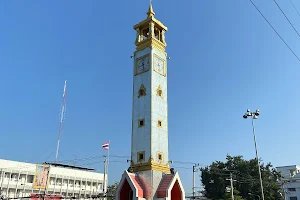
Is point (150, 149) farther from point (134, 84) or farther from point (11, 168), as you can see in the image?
point (11, 168)

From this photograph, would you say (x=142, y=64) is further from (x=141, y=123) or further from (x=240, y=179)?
(x=240, y=179)

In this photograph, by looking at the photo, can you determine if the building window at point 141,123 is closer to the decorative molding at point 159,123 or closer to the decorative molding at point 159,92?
the decorative molding at point 159,123

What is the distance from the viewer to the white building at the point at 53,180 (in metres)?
65.1

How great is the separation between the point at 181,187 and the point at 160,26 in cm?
1780

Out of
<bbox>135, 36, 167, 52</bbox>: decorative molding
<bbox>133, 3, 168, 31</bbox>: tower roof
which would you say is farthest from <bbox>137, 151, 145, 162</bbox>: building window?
<bbox>133, 3, 168, 31</bbox>: tower roof

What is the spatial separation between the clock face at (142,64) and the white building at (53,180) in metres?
41.2

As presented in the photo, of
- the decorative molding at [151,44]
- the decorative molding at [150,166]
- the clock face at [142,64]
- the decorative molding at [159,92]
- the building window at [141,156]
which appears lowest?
the decorative molding at [150,166]

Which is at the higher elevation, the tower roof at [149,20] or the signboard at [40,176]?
the tower roof at [149,20]

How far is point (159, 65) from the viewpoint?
32.2 m

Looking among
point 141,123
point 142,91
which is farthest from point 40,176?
point 142,91

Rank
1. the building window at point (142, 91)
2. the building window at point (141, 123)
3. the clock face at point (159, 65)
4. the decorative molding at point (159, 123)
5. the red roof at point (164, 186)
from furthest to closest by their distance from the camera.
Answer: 1. the clock face at point (159, 65)
2. the building window at point (142, 91)
3. the decorative molding at point (159, 123)
4. the building window at point (141, 123)
5. the red roof at point (164, 186)

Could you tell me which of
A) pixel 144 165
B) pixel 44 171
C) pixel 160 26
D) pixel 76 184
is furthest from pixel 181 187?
pixel 76 184

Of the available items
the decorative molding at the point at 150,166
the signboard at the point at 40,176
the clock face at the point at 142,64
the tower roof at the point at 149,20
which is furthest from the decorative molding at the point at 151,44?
the signboard at the point at 40,176

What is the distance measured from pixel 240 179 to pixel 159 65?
46.1 metres
